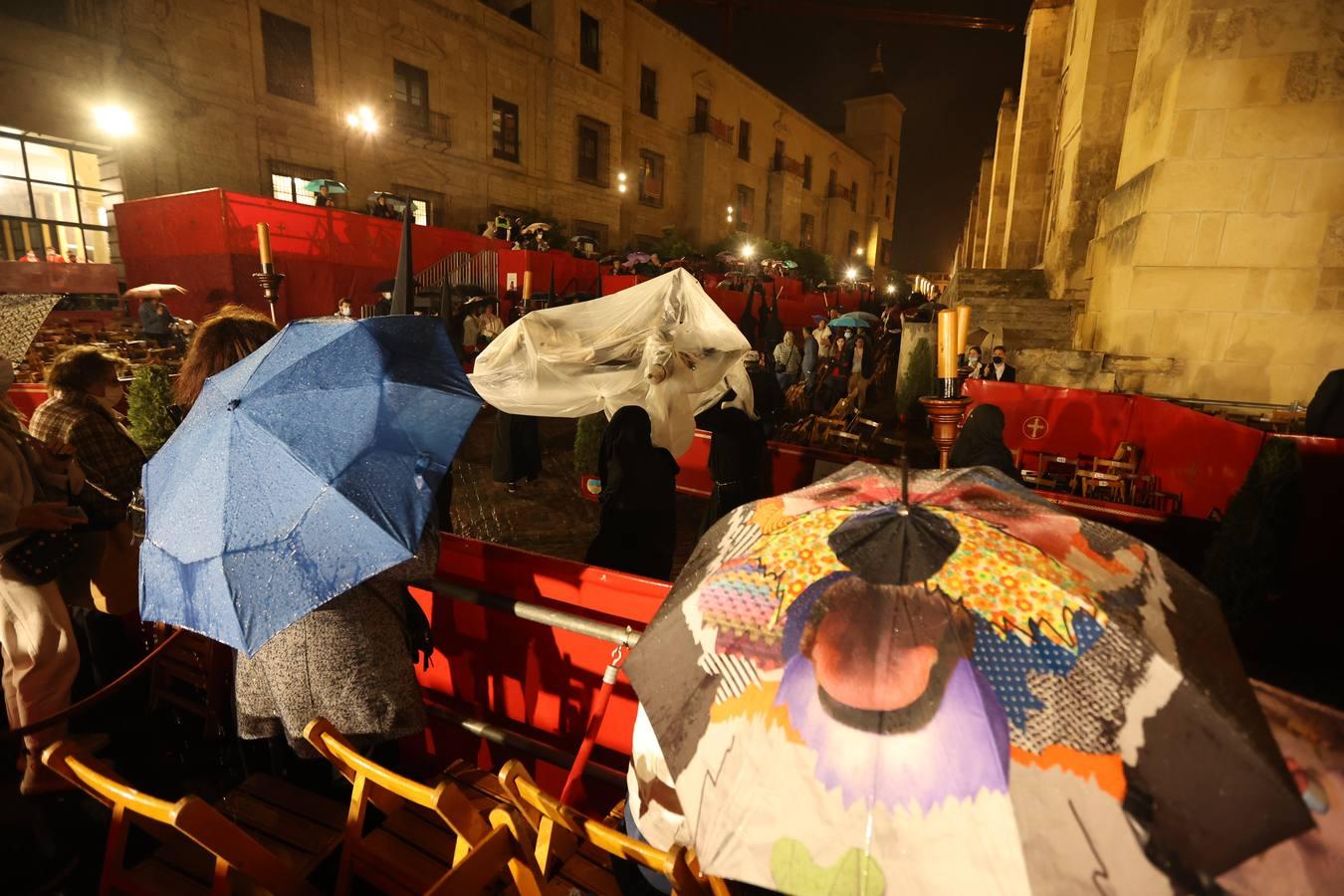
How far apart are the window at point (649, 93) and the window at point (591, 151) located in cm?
426

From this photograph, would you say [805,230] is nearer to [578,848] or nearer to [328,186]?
[328,186]

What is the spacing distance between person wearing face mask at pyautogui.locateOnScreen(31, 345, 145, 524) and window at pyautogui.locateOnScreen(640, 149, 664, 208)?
103 ft

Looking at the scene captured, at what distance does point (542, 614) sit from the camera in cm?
241

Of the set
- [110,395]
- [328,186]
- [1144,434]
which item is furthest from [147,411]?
[328,186]

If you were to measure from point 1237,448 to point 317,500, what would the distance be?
6932 mm

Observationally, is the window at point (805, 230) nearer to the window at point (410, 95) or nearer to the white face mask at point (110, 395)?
the window at point (410, 95)

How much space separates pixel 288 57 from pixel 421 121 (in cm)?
444

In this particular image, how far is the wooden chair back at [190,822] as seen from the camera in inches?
62.4

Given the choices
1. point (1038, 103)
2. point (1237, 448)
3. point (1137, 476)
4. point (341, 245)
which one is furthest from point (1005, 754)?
point (1038, 103)

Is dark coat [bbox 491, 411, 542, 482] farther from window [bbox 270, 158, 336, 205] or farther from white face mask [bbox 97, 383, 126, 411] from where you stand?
window [bbox 270, 158, 336, 205]

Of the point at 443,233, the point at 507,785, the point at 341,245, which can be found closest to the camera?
the point at 507,785

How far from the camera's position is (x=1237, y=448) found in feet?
17.9

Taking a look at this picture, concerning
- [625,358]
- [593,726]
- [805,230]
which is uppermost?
[805,230]

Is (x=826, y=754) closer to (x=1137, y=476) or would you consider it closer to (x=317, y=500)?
(x=317, y=500)
